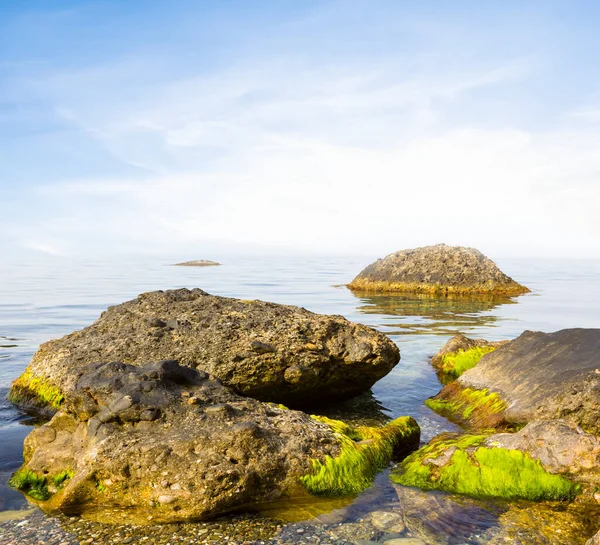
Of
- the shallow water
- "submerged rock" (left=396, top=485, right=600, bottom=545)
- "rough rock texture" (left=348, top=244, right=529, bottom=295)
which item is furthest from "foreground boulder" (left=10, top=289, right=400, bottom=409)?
"rough rock texture" (left=348, top=244, right=529, bottom=295)

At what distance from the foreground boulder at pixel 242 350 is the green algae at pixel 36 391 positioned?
2 centimetres

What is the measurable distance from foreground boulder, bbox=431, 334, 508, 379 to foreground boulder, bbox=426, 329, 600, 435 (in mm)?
1627

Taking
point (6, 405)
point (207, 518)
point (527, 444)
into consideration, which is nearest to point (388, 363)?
point (527, 444)

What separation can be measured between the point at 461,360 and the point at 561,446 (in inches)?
229

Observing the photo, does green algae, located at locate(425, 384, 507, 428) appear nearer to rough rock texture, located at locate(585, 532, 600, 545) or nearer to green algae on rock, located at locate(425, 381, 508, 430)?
green algae on rock, located at locate(425, 381, 508, 430)

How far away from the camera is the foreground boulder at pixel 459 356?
11461 mm

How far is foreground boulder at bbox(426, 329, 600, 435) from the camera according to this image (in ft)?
22.2

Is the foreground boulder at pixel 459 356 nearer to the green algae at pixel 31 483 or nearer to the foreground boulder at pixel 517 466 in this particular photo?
the foreground boulder at pixel 517 466

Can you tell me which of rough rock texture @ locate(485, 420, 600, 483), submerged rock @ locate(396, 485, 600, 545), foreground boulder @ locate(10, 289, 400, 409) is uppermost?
foreground boulder @ locate(10, 289, 400, 409)

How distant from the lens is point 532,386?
26.0 feet

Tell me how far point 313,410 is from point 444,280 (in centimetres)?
2145

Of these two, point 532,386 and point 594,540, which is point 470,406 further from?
point 594,540

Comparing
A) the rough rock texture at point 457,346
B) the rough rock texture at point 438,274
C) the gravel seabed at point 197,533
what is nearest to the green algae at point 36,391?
the gravel seabed at point 197,533

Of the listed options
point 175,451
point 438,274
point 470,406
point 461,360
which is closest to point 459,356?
point 461,360
